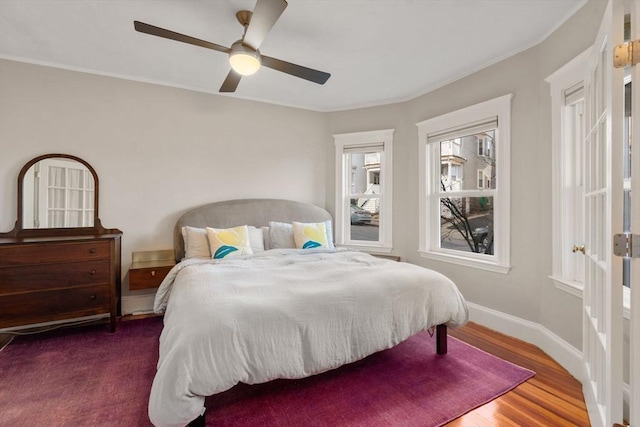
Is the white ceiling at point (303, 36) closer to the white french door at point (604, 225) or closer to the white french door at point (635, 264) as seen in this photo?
the white french door at point (604, 225)

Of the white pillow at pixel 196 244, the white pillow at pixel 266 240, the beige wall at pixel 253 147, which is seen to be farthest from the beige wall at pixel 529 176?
the white pillow at pixel 196 244

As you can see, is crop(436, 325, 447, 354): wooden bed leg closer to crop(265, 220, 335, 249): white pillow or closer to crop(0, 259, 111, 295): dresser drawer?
crop(265, 220, 335, 249): white pillow

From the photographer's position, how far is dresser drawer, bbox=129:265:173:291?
300 cm

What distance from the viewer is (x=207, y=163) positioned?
3.80m

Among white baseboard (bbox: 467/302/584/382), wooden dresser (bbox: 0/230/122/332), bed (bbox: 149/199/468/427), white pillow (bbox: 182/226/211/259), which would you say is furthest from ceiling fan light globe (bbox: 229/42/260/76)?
white baseboard (bbox: 467/302/584/382)

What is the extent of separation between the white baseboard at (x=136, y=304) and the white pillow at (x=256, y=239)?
1317mm

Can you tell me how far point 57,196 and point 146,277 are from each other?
1.27 meters

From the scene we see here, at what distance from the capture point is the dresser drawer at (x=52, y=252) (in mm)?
2479

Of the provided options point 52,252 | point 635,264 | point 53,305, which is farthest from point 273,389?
point 52,252

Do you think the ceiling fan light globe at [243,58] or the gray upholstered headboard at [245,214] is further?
the gray upholstered headboard at [245,214]

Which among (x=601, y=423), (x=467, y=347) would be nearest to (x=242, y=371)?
(x=601, y=423)

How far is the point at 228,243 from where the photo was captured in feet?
10.5

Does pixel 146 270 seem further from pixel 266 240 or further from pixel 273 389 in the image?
pixel 273 389

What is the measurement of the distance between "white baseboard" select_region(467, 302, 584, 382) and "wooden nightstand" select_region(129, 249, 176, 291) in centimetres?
333
